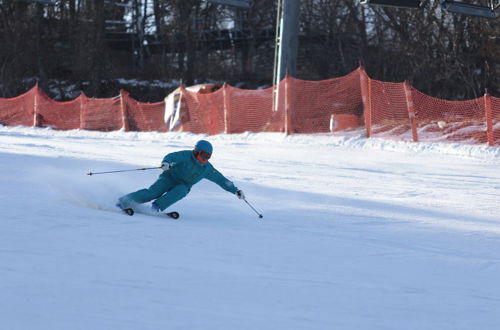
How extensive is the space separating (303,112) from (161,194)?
1034cm

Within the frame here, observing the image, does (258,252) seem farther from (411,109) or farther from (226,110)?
(226,110)

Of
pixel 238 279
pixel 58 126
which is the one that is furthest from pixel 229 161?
pixel 58 126

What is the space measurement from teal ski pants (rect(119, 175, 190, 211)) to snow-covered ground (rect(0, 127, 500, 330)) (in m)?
0.20

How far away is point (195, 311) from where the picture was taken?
409cm

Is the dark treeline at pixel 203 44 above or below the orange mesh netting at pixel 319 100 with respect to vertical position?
above

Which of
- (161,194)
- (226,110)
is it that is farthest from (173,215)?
(226,110)

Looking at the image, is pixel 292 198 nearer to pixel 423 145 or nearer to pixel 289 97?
pixel 423 145

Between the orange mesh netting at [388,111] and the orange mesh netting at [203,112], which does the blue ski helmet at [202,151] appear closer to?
the orange mesh netting at [388,111]

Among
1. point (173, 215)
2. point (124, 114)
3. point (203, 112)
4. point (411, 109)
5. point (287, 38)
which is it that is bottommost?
point (173, 215)

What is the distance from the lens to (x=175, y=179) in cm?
779

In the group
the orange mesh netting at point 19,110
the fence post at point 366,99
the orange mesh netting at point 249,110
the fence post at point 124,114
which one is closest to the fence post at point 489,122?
the fence post at point 366,99

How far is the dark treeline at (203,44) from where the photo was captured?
33.2 m

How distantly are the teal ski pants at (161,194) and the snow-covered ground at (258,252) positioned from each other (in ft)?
0.65

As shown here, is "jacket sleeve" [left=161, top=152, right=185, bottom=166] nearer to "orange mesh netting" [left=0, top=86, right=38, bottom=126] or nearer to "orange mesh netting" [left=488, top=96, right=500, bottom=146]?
"orange mesh netting" [left=488, top=96, right=500, bottom=146]
